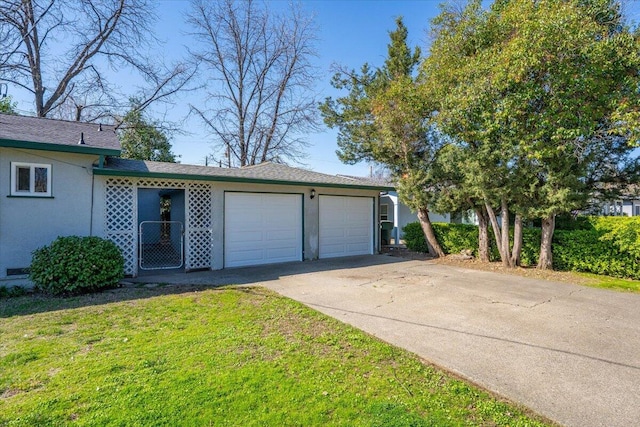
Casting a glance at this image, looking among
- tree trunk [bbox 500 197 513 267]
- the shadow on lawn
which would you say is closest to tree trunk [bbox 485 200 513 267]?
tree trunk [bbox 500 197 513 267]

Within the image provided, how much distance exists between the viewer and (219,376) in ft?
9.93

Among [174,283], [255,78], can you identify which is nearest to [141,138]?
[255,78]

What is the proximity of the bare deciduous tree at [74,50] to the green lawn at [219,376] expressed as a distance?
15.3 m

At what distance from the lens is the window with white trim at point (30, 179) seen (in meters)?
6.54

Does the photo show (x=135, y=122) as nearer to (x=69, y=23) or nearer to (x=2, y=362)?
(x=69, y=23)

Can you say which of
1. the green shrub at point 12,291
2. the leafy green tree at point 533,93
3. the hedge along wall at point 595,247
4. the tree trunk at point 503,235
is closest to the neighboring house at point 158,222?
the green shrub at point 12,291

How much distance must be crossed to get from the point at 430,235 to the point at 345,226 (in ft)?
10.0

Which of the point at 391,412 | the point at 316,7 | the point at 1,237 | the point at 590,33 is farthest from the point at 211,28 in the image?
the point at 391,412

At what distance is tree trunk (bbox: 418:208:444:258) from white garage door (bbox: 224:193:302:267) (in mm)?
4404

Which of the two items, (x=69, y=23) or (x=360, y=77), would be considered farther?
(x=69, y=23)

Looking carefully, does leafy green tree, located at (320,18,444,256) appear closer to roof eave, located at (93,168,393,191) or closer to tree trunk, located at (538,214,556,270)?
roof eave, located at (93,168,393,191)

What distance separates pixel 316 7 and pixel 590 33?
17062 mm

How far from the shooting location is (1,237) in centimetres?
643

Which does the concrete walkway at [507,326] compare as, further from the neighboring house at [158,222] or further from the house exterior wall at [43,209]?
the house exterior wall at [43,209]
